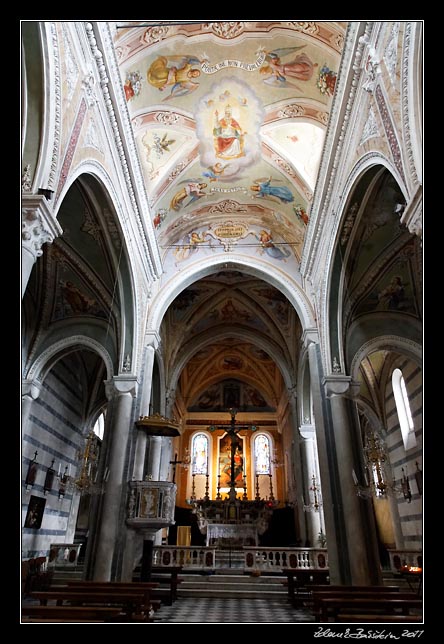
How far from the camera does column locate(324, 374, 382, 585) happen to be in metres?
9.80

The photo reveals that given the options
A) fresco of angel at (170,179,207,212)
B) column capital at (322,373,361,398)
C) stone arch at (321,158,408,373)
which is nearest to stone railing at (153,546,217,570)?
column capital at (322,373,361,398)

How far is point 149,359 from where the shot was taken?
13023 millimetres

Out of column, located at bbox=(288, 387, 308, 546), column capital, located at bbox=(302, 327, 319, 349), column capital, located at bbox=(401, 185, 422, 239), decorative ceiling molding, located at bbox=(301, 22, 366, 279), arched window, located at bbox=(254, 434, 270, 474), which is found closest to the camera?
column capital, located at bbox=(401, 185, 422, 239)

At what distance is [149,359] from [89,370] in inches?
237

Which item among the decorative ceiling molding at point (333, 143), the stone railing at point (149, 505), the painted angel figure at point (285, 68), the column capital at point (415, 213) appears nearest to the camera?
the column capital at point (415, 213)

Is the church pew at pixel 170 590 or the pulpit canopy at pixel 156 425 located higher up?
the pulpit canopy at pixel 156 425

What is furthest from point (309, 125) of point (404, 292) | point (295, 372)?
point (295, 372)

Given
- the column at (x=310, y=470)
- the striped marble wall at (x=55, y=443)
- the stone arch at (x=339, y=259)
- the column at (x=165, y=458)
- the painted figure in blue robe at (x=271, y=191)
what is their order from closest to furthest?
the stone arch at (x=339, y=259) < the painted figure in blue robe at (x=271, y=191) < the striped marble wall at (x=55, y=443) < the column at (x=310, y=470) < the column at (x=165, y=458)

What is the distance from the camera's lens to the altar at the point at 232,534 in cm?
Answer: 1842

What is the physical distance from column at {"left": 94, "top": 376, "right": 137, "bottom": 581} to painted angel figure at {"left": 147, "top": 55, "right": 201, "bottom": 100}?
7.45 metres

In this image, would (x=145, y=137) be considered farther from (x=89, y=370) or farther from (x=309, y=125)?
(x=89, y=370)

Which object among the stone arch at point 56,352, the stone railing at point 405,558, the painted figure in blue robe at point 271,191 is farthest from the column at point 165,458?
the painted figure in blue robe at point 271,191

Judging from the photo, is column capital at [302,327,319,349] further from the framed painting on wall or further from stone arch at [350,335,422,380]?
the framed painting on wall

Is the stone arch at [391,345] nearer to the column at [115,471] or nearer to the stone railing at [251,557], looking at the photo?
the stone railing at [251,557]
